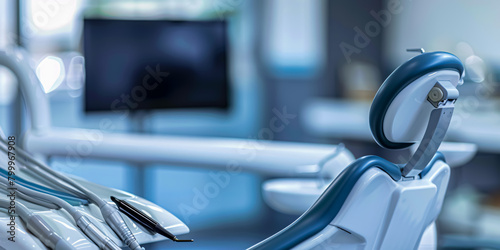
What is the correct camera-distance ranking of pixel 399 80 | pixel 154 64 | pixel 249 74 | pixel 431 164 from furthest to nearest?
pixel 249 74
pixel 154 64
pixel 431 164
pixel 399 80

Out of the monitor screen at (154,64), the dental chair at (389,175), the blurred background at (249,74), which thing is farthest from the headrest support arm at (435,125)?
the monitor screen at (154,64)

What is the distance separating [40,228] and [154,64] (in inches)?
82.1

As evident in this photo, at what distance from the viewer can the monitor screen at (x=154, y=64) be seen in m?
2.60

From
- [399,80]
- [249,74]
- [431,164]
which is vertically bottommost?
[249,74]

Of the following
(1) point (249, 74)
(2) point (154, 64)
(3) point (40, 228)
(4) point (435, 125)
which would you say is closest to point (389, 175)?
(4) point (435, 125)

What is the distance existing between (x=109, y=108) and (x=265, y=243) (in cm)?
207

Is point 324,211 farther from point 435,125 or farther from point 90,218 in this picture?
point 90,218

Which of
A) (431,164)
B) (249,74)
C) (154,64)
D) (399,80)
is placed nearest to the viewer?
(399,80)

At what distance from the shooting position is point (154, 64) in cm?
273

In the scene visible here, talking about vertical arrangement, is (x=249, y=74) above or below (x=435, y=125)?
below

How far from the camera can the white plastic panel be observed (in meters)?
0.69

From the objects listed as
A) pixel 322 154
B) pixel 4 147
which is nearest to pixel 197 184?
pixel 322 154

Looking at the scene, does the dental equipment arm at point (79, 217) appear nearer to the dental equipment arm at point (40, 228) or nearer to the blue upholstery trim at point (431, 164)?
the dental equipment arm at point (40, 228)

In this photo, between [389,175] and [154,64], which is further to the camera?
[154,64]
